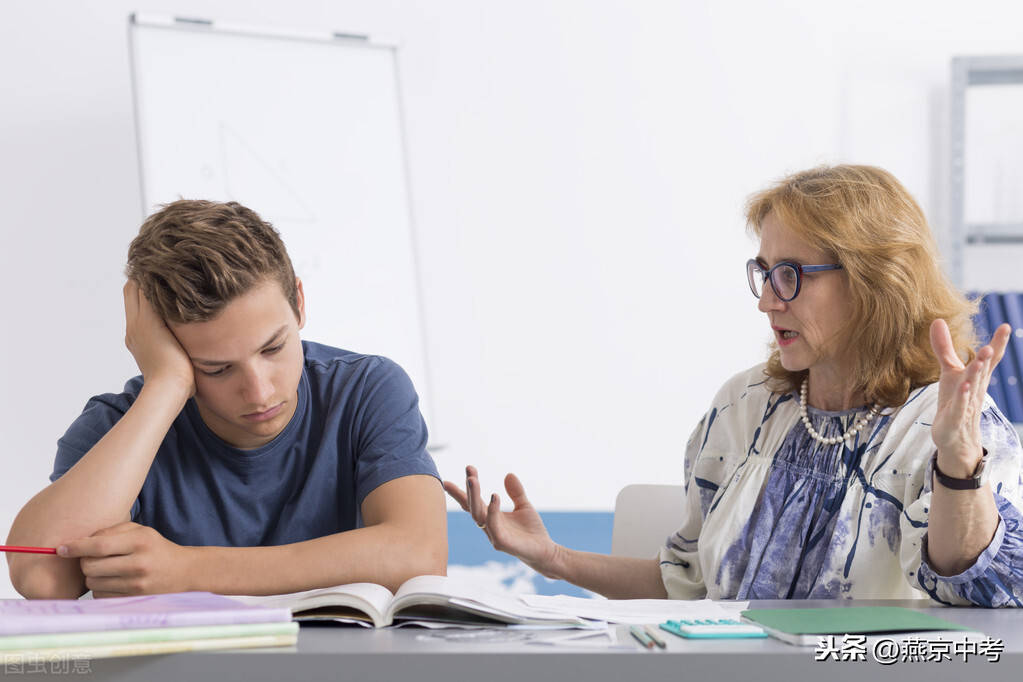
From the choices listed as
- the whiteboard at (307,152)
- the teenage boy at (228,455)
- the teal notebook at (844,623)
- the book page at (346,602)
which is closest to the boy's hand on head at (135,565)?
the teenage boy at (228,455)

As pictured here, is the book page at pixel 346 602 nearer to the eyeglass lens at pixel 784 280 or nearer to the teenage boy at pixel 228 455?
the teenage boy at pixel 228 455

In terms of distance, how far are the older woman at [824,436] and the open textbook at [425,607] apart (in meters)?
0.54

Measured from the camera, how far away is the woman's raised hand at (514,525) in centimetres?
156

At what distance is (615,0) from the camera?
10.3 feet

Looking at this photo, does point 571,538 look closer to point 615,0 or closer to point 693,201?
point 693,201

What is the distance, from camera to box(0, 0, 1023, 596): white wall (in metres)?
3.11

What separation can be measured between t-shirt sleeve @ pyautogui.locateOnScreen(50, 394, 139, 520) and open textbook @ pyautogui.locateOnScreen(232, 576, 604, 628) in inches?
21.0

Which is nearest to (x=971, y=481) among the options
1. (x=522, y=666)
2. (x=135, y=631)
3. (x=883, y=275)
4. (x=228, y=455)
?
(x=883, y=275)

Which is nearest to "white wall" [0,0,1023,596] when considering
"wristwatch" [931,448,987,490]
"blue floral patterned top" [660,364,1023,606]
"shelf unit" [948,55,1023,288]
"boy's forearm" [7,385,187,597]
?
"shelf unit" [948,55,1023,288]

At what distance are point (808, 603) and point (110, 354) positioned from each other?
2.41m

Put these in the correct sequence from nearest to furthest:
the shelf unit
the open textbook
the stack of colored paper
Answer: the stack of colored paper → the open textbook → the shelf unit

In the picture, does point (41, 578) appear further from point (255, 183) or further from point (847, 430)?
point (255, 183)

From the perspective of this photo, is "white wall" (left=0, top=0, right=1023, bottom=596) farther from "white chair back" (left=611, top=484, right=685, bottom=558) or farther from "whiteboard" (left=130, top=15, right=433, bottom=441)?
"white chair back" (left=611, top=484, right=685, bottom=558)

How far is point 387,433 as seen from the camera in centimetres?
140
